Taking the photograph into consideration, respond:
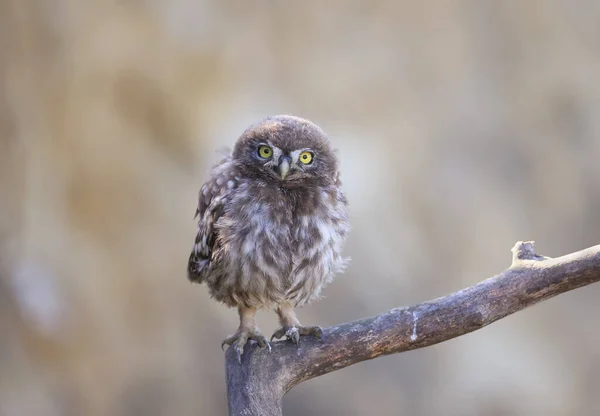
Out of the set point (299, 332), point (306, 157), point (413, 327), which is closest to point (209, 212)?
point (306, 157)

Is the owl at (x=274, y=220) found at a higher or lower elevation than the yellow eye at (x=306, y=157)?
lower

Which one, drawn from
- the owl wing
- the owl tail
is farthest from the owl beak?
the owl tail

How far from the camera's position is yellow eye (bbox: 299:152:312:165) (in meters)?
2.86

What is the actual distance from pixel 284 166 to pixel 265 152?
0.43 ft

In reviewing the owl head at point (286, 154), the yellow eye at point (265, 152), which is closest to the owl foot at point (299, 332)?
the owl head at point (286, 154)

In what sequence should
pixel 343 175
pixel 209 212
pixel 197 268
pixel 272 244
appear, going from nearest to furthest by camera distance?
pixel 272 244
pixel 209 212
pixel 197 268
pixel 343 175

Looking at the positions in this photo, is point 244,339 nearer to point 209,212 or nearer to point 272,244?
point 272,244

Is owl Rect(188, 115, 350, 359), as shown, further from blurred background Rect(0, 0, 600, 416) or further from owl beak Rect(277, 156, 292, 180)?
blurred background Rect(0, 0, 600, 416)

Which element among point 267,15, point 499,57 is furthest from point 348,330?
point 499,57

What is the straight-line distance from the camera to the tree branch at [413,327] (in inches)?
106

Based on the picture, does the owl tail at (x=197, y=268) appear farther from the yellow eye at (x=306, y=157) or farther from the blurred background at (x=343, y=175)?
the blurred background at (x=343, y=175)

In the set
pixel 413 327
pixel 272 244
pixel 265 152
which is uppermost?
pixel 265 152

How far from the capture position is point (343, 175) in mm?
6289

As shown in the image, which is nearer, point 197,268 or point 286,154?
point 286,154
